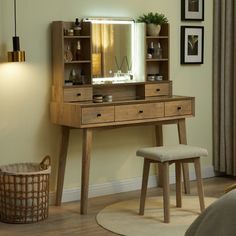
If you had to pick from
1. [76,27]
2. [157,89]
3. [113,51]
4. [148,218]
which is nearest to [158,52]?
[157,89]

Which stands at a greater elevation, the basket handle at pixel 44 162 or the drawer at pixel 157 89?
the drawer at pixel 157 89

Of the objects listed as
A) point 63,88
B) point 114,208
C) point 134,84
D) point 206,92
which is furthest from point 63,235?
point 206,92

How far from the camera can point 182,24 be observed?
561cm

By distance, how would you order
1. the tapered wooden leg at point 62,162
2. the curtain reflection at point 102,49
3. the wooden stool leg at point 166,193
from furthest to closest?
the curtain reflection at point 102,49, the tapered wooden leg at point 62,162, the wooden stool leg at point 166,193

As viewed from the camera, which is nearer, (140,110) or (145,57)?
(140,110)

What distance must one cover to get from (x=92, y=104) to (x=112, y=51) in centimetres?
72

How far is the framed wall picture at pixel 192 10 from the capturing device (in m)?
5.58

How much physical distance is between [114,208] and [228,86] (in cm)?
175

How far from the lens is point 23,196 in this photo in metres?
4.40

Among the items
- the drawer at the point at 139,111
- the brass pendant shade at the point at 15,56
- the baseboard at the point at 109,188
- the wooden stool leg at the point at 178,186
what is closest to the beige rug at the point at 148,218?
the wooden stool leg at the point at 178,186

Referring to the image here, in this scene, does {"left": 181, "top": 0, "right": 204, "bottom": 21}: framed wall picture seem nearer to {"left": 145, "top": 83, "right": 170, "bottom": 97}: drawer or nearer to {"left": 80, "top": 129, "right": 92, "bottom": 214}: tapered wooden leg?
{"left": 145, "top": 83, "right": 170, "bottom": 97}: drawer

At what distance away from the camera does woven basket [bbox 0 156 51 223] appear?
173 inches

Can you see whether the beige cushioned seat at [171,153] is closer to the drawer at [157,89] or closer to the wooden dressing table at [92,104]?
the wooden dressing table at [92,104]

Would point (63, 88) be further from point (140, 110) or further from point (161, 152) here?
point (161, 152)
